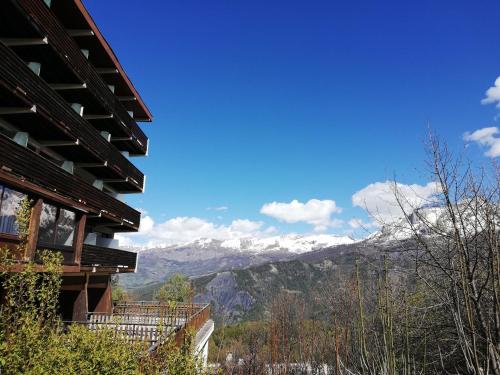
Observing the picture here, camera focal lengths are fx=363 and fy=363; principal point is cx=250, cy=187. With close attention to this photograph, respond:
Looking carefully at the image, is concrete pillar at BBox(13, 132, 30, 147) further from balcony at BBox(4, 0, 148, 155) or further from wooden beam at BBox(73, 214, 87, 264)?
wooden beam at BBox(73, 214, 87, 264)

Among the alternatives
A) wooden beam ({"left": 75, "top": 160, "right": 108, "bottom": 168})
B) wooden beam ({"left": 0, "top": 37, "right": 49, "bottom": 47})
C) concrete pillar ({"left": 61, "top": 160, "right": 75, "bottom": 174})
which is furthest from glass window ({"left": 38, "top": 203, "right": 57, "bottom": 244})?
wooden beam ({"left": 0, "top": 37, "right": 49, "bottom": 47})

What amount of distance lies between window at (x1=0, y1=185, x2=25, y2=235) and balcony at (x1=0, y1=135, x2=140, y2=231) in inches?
18.9

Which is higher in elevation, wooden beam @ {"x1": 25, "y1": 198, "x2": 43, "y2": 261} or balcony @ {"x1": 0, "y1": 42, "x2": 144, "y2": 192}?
balcony @ {"x1": 0, "y1": 42, "x2": 144, "y2": 192}

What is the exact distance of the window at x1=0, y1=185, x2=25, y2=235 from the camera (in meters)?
11.2

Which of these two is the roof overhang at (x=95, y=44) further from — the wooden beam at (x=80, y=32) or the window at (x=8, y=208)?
the window at (x=8, y=208)

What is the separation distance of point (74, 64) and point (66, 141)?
3578 millimetres

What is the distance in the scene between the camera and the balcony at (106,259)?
17.4 m

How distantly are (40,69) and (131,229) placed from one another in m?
14.0

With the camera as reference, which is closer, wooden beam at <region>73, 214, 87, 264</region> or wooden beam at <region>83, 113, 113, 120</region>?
wooden beam at <region>73, 214, 87, 264</region>

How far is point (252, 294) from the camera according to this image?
7751 inches

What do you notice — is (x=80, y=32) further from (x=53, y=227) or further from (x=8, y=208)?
(x=8, y=208)

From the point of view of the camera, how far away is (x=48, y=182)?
14562 mm

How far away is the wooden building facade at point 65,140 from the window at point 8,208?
0.14ft

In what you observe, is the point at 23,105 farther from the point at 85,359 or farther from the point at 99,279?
the point at 99,279
